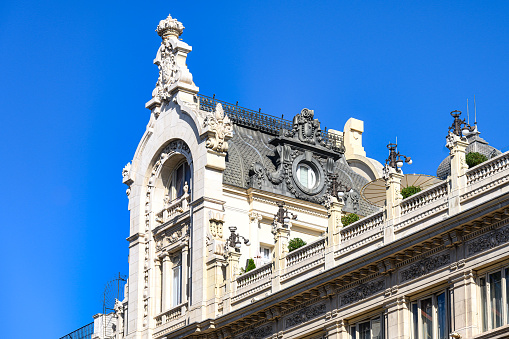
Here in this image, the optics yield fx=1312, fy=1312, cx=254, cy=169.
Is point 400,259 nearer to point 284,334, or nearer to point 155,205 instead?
point 284,334

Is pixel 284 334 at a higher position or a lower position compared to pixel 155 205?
lower

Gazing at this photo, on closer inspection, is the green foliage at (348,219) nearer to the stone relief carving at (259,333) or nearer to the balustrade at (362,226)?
the balustrade at (362,226)

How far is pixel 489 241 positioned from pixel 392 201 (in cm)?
586

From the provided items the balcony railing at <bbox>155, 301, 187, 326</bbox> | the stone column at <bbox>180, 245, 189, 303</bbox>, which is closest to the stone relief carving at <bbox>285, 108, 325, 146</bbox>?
the stone column at <bbox>180, 245, 189, 303</bbox>

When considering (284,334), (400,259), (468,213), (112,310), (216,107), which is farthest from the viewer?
(112,310)

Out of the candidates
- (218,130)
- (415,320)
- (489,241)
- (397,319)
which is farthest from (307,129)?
(489,241)

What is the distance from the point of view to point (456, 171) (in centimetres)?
4806

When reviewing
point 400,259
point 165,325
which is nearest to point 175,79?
point 165,325

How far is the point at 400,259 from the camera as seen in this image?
4953 centimetres

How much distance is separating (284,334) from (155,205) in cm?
1497

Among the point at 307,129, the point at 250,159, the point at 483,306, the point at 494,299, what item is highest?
the point at 307,129

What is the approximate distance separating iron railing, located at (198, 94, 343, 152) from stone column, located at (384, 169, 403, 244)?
1836cm

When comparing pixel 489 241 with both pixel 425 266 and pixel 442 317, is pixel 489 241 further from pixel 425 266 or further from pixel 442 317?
pixel 442 317

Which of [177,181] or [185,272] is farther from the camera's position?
[177,181]
